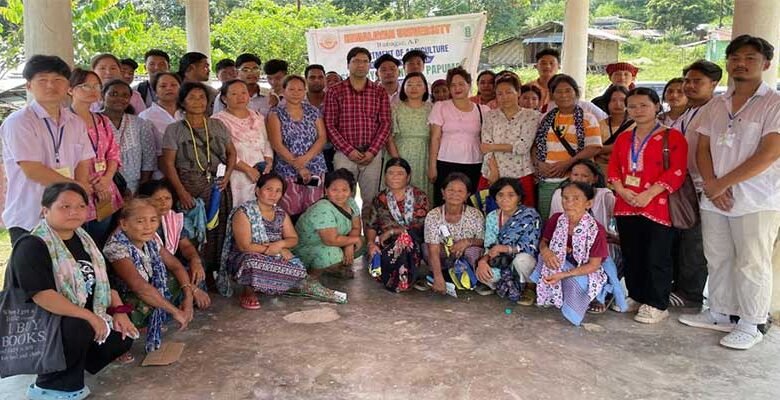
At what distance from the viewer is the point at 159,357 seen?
12.0 ft

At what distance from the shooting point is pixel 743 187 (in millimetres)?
3844

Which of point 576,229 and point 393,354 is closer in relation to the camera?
point 393,354

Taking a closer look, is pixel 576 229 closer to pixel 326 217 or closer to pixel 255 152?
pixel 326 217

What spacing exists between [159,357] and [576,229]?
277cm

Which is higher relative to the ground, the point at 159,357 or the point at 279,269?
the point at 279,269

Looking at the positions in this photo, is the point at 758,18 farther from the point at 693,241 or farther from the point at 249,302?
the point at 249,302

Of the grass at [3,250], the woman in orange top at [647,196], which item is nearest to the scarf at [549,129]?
the woman in orange top at [647,196]

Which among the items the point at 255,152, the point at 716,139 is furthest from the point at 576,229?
the point at 255,152

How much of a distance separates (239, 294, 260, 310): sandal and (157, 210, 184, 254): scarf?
0.61m

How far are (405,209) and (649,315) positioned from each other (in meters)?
1.96

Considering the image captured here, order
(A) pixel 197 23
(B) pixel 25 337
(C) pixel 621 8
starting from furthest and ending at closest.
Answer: (C) pixel 621 8
(A) pixel 197 23
(B) pixel 25 337

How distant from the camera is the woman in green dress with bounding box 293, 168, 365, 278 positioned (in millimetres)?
4906

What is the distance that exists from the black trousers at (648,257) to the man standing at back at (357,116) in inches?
82.6

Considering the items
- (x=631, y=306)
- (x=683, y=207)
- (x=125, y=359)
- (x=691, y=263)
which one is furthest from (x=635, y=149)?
(x=125, y=359)
